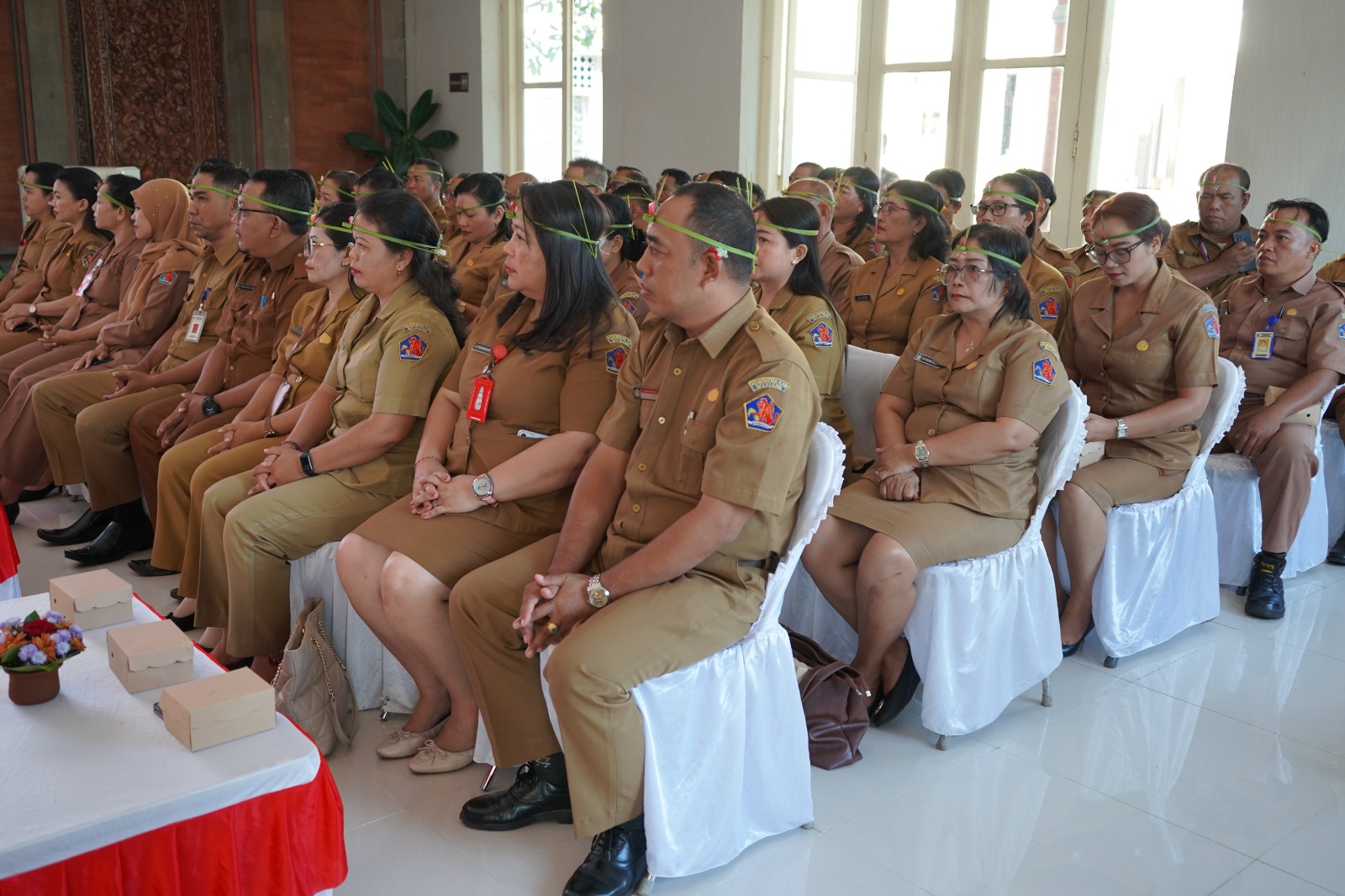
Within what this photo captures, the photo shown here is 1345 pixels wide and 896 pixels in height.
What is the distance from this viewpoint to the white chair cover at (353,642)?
9.46 feet

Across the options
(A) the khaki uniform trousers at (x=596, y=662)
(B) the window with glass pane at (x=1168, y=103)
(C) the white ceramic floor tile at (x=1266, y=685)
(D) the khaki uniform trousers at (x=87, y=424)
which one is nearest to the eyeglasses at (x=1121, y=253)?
(C) the white ceramic floor tile at (x=1266, y=685)

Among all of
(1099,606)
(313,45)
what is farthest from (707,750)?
(313,45)

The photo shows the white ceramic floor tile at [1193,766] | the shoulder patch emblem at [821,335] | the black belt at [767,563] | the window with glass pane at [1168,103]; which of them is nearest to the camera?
the black belt at [767,563]

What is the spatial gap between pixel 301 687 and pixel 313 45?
9.35 meters

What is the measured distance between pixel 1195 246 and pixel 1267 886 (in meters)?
3.59

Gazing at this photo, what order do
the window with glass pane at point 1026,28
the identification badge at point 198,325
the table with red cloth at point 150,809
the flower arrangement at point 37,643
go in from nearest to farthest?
the table with red cloth at point 150,809, the flower arrangement at point 37,643, the identification badge at point 198,325, the window with glass pane at point 1026,28

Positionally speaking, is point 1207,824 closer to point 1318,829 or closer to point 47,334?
point 1318,829

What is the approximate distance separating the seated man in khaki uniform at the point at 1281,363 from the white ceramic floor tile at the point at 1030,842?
5.33 ft

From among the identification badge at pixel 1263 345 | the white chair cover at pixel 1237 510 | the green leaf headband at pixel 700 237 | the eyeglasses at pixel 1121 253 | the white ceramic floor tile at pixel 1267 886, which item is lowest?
the white ceramic floor tile at pixel 1267 886

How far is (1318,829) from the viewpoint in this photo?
240cm

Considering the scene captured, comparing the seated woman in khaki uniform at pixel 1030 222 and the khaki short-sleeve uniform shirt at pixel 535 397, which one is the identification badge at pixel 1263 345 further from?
the khaki short-sleeve uniform shirt at pixel 535 397

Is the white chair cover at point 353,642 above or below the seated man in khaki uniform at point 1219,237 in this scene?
below

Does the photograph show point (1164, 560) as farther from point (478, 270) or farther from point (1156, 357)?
point (478, 270)

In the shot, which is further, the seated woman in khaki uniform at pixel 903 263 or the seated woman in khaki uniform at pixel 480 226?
the seated woman in khaki uniform at pixel 480 226
